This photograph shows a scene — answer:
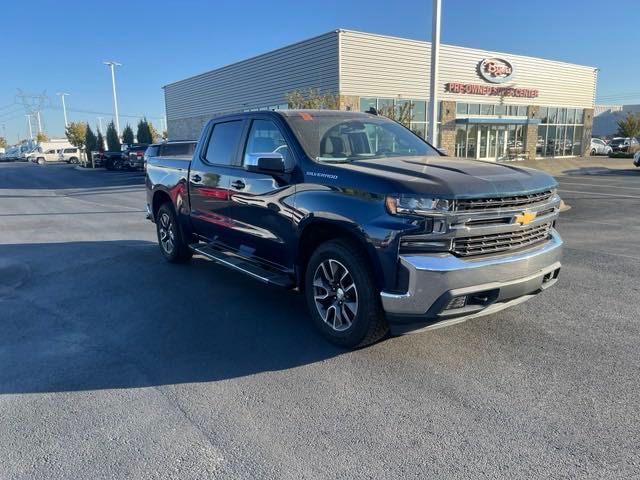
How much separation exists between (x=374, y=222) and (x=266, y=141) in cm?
192

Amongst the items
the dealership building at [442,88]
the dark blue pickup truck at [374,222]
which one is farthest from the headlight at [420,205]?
the dealership building at [442,88]

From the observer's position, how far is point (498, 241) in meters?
3.74

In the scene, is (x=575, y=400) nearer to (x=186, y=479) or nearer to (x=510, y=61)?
(x=186, y=479)

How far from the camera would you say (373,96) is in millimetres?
26375

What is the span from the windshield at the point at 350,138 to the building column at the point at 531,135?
105 feet

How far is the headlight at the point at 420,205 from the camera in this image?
11.4 ft

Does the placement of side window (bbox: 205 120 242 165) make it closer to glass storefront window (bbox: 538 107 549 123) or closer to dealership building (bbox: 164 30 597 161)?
dealership building (bbox: 164 30 597 161)

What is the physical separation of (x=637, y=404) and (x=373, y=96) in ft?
81.1

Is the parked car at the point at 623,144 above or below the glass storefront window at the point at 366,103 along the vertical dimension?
below

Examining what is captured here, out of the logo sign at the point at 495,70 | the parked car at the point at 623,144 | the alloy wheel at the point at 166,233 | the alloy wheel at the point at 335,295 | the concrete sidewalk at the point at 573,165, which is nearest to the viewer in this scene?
the alloy wheel at the point at 335,295

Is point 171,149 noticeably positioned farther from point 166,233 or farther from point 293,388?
point 293,388

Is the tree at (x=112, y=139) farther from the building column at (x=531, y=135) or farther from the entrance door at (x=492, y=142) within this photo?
the building column at (x=531, y=135)

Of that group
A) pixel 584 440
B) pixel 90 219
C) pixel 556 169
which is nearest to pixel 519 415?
pixel 584 440

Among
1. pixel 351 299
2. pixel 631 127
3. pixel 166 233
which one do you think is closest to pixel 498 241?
pixel 351 299
